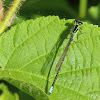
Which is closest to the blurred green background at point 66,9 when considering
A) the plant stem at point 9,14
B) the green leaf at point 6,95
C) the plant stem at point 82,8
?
the plant stem at point 82,8

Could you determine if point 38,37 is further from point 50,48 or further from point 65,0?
point 65,0

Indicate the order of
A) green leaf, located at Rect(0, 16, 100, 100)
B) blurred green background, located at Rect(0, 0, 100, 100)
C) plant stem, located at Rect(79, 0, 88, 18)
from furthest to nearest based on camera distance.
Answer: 1. plant stem, located at Rect(79, 0, 88, 18)
2. blurred green background, located at Rect(0, 0, 100, 100)
3. green leaf, located at Rect(0, 16, 100, 100)

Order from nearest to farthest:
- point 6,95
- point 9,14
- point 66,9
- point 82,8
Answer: point 6,95
point 9,14
point 82,8
point 66,9

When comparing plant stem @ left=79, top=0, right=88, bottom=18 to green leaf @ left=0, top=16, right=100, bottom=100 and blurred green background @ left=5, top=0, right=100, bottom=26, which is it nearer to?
blurred green background @ left=5, top=0, right=100, bottom=26

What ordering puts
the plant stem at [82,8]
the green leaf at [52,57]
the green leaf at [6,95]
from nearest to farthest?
1. the green leaf at [6,95]
2. the green leaf at [52,57]
3. the plant stem at [82,8]

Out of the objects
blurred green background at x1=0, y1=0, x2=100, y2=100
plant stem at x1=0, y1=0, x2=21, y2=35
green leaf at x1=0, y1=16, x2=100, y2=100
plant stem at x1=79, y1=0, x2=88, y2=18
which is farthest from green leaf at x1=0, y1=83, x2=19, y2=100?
plant stem at x1=79, y1=0, x2=88, y2=18

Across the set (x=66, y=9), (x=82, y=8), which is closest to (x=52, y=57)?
(x=82, y=8)

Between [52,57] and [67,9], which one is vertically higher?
[67,9]

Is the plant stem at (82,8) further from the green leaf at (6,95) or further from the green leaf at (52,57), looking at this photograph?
the green leaf at (6,95)

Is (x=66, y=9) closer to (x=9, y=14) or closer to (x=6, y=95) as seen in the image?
(x=9, y=14)
